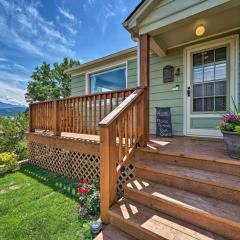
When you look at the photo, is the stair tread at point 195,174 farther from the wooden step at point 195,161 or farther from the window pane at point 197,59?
the window pane at point 197,59

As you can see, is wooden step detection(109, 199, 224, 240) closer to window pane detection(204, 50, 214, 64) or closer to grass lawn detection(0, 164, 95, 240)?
grass lawn detection(0, 164, 95, 240)

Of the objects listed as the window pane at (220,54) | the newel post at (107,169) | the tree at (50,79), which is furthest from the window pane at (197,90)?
the tree at (50,79)

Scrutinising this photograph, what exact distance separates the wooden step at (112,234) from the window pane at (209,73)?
354cm

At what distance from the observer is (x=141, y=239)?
1.61 meters

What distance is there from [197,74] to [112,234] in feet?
12.2

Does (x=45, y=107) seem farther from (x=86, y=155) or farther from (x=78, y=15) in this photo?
(x=78, y=15)

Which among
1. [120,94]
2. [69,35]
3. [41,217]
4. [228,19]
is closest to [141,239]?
[41,217]

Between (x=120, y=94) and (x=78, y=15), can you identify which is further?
(x=78, y=15)

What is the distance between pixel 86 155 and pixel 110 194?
186 centimetres

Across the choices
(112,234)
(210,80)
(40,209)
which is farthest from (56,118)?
(210,80)

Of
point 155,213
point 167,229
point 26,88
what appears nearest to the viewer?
point 167,229

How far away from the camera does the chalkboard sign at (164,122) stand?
155 inches

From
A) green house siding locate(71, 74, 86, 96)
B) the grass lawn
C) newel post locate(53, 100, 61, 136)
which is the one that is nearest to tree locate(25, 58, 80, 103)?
green house siding locate(71, 74, 86, 96)

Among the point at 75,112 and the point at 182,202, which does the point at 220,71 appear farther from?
→ the point at 75,112
